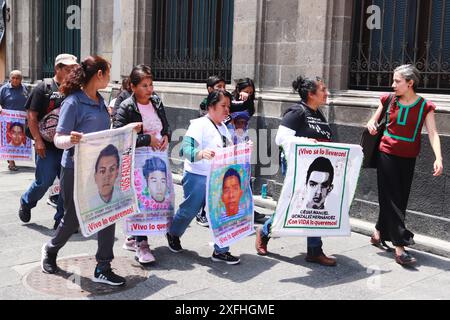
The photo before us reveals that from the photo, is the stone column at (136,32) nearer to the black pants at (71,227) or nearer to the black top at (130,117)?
the black top at (130,117)

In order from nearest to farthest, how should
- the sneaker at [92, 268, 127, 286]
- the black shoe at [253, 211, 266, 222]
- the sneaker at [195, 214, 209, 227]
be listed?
the sneaker at [92, 268, 127, 286] → the sneaker at [195, 214, 209, 227] → the black shoe at [253, 211, 266, 222]

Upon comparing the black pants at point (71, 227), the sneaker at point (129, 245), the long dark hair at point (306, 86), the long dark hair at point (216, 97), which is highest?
the long dark hair at point (306, 86)

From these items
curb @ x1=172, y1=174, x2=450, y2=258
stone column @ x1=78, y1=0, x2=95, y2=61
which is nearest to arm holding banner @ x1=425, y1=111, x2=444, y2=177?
curb @ x1=172, y1=174, x2=450, y2=258

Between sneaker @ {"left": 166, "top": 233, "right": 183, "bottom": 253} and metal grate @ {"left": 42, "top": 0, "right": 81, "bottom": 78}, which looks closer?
sneaker @ {"left": 166, "top": 233, "right": 183, "bottom": 253}

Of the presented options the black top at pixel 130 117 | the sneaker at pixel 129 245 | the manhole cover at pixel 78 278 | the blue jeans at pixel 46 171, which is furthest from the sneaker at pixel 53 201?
the black top at pixel 130 117

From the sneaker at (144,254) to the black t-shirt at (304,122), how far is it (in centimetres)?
177

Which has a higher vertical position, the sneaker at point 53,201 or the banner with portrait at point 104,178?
the banner with portrait at point 104,178

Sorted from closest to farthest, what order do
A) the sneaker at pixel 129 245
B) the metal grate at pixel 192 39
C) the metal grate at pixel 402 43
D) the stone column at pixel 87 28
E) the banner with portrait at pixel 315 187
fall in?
the banner with portrait at pixel 315 187, the sneaker at pixel 129 245, the metal grate at pixel 402 43, the metal grate at pixel 192 39, the stone column at pixel 87 28

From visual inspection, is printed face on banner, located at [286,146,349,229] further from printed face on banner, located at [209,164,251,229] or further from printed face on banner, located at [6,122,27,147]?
printed face on banner, located at [6,122,27,147]

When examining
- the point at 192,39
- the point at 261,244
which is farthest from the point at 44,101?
the point at 192,39

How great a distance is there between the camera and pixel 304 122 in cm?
527

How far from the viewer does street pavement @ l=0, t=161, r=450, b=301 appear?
458cm

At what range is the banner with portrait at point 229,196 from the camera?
5070 mm

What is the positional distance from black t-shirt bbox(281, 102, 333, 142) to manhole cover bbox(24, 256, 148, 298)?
6.36 ft
